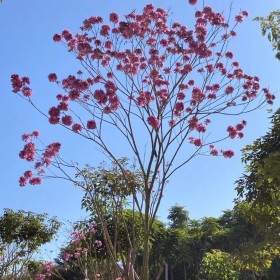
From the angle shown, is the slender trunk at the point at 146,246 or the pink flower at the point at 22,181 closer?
the slender trunk at the point at 146,246

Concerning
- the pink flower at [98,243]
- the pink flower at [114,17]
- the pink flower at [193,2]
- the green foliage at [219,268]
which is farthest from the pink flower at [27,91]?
the green foliage at [219,268]

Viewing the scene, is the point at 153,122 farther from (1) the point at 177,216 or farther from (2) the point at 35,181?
(1) the point at 177,216

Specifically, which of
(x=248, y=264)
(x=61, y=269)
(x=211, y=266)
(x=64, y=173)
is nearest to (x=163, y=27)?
(x=64, y=173)

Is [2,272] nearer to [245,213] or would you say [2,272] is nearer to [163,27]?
[245,213]

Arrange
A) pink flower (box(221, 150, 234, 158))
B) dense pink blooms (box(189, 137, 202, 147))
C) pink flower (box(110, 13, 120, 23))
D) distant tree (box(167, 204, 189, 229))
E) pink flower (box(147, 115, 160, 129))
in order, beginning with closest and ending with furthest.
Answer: pink flower (box(147, 115, 160, 129)), dense pink blooms (box(189, 137, 202, 147)), pink flower (box(221, 150, 234, 158)), pink flower (box(110, 13, 120, 23)), distant tree (box(167, 204, 189, 229))

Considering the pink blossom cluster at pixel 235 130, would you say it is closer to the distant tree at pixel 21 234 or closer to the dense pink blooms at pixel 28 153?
the dense pink blooms at pixel 28 153

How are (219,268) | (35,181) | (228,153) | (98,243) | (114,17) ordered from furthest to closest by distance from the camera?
(219,268)
(98,243)
(114,17)
(228,153)
(35,181)

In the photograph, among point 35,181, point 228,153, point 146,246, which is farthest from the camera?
point 228,153

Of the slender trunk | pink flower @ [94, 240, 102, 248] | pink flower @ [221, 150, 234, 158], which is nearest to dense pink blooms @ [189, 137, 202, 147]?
pink flower @ [221, 150, 234, 158]

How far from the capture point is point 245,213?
11.4 metres

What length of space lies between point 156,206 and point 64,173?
148 cm

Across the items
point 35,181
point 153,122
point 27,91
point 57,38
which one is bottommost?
point 35,181

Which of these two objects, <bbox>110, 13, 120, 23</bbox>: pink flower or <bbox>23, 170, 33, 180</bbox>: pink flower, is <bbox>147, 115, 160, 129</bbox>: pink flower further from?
<bbox>110, 13, 120, 23</bbox>: pink flower

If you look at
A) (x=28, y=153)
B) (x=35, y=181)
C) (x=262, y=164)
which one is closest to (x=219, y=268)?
(x=262, y=164)
